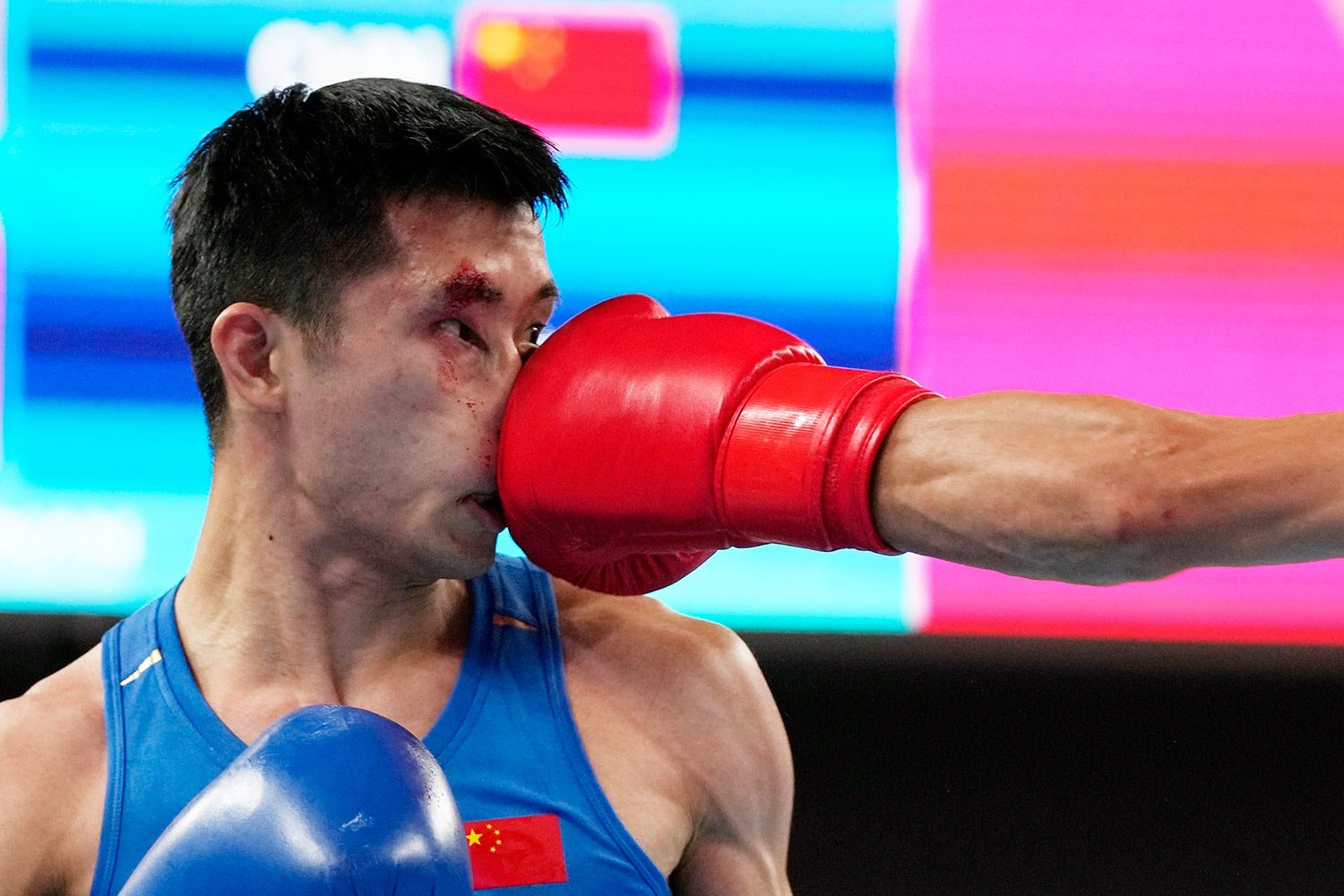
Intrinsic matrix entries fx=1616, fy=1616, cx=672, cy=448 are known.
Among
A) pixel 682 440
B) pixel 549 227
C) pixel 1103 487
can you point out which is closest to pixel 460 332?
pixel 682 440

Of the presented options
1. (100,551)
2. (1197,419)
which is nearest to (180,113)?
(100,551)

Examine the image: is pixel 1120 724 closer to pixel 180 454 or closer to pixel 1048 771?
pixel 1048 771

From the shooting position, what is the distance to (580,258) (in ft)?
7.29

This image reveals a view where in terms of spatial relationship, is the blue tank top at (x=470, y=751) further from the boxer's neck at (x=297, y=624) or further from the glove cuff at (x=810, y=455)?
the glove cuff at (x=810, y=455)

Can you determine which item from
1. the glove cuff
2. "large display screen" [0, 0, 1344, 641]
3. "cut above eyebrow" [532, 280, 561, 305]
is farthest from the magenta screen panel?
the glove cuff

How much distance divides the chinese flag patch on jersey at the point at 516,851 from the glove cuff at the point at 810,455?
1.27 feet

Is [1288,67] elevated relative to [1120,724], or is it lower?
elevated

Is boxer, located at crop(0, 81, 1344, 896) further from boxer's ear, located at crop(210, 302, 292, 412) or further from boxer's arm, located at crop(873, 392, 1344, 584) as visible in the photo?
boxer's arm, located at crop(873, 392, 1344, 584)

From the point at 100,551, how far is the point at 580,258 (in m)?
0.76

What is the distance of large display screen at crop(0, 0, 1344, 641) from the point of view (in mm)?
2178

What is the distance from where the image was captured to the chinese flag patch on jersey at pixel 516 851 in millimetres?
1311

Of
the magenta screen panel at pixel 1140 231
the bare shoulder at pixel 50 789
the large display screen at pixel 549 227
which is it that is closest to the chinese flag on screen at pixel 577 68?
the large display screen at pixel 549 227

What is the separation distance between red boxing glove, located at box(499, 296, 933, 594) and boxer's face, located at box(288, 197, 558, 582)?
1.4 inches

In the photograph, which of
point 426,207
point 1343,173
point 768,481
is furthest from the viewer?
point 1343,173
